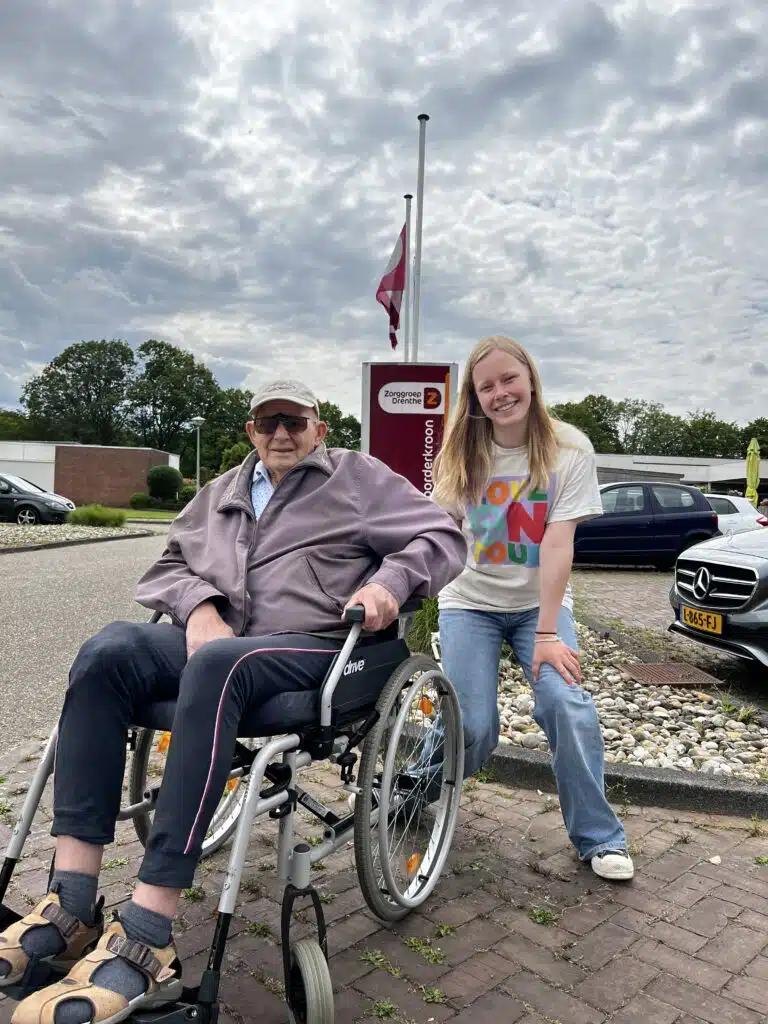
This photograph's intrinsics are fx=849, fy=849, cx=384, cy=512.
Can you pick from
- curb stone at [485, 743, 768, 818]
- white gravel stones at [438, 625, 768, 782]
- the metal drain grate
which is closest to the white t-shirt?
curb stone at [485, 743, 768, 818]

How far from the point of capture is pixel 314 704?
2254mm

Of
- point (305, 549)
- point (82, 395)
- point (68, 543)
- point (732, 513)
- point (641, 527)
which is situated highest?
point (82, 395)

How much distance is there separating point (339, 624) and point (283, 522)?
0.40m

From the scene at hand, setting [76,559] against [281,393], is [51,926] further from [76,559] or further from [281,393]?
→ [76,559]

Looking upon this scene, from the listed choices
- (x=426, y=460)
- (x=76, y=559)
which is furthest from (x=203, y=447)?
(x=426, y=460)

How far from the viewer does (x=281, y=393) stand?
9.14 feet

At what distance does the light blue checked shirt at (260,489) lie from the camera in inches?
110

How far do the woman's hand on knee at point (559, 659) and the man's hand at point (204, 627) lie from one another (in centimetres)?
108

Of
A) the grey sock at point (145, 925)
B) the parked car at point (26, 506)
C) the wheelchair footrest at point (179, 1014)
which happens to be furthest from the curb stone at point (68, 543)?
the wheelchair footrest at point (179, 1014)

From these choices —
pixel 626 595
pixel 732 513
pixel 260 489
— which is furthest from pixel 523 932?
pixel 732 513

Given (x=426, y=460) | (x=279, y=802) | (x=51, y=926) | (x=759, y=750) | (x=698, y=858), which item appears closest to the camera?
(x=51, y=926)

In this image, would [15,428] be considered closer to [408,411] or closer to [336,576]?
[408,411]

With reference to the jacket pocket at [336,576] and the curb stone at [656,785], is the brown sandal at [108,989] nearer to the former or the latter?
the jacket pocket at [336,576]

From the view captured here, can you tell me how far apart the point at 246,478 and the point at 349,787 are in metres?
1.11
